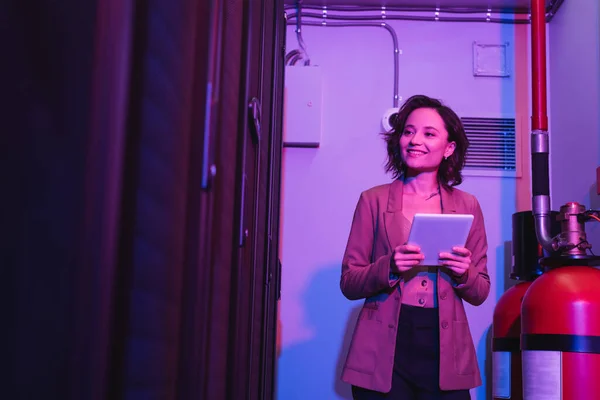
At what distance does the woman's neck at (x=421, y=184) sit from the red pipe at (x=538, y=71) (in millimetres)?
615

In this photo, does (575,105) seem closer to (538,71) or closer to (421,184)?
(538,71)

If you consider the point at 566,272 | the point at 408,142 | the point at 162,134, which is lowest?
the point at 566,272

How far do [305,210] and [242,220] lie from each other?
1.93 meters

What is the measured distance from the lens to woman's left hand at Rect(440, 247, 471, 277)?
1.65 metres

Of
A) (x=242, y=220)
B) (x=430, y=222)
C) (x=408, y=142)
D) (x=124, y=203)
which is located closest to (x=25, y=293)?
(x=124, y=203)

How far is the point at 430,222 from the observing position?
1.59 metres

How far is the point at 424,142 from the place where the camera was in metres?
1.88

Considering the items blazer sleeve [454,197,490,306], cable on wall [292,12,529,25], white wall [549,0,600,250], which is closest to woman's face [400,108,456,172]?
blazer sleeve [454,197,490,306]

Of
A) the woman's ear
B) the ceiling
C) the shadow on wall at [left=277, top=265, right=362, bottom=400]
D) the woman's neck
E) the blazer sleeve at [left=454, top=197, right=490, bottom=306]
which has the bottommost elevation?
the shadow on wall at [left=277, top=265, right=362, bottom=400]

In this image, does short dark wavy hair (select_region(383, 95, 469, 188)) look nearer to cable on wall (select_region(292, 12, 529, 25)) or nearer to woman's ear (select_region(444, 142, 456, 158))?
woman's ear (select_region(444, 142, 456, 158))

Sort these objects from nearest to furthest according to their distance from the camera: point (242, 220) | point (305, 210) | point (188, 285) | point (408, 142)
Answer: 1. point (188, 285)
2. point (242, 220)
3. point (408, 142)
4. point (305, 210)

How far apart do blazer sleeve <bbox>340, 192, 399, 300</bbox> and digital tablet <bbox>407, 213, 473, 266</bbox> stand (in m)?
0.09

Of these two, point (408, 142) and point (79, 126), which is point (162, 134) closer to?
point (79, 126)

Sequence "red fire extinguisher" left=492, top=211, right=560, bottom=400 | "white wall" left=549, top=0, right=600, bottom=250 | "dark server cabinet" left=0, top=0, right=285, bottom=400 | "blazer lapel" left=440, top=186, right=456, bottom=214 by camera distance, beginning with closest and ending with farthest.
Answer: "dark server cabinet" left=0, top=0, right=285, bottom=400
"blazer lapel" left=440, top=186, right=456, bottom=214
"red fire extinguisher" left=492, top=211, right=560, bottom=400
"white wall" left=549, top=0, right=600, bottom=250
